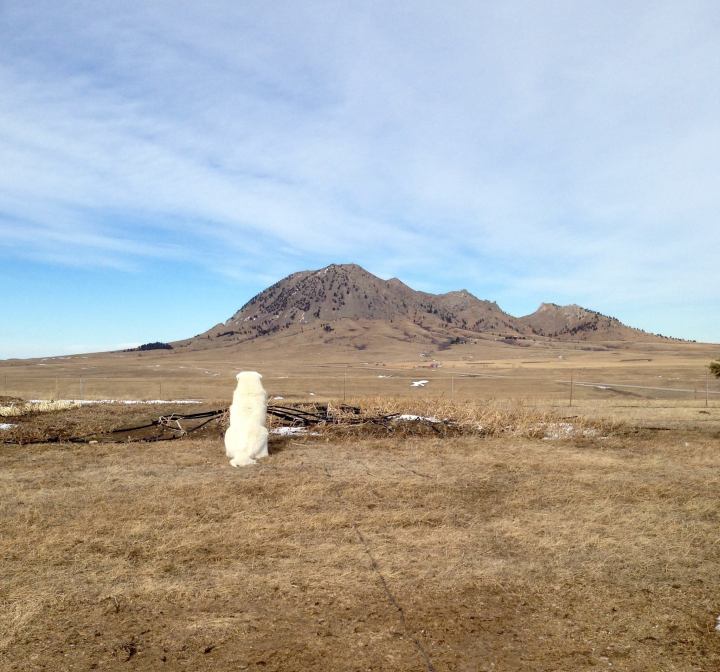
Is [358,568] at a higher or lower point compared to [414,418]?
lower

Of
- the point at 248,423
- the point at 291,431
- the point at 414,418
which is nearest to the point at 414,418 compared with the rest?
the point at 414,418

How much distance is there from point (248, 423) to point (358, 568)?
6.74 metres

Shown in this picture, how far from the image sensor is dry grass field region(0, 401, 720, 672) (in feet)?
15.1

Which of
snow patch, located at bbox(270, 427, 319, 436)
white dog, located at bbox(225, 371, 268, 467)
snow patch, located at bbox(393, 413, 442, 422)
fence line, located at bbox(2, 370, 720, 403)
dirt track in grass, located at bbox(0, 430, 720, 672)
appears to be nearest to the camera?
dirt track in grass, located at bbox(0, 430, 720, 672)

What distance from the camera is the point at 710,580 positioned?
596 cm

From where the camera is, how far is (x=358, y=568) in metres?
6.25

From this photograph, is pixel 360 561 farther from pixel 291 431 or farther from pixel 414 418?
pixel 414 418

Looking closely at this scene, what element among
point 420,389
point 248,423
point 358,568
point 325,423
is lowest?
point 358,568

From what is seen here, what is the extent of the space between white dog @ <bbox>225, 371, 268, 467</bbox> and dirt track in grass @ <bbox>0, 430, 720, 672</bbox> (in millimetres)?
1045

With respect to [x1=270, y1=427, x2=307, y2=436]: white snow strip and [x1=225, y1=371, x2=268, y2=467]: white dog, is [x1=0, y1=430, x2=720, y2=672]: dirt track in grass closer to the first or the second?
[x1=225, y1=371, x2=268, y2=467]: white dog

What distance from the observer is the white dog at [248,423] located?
1223cm

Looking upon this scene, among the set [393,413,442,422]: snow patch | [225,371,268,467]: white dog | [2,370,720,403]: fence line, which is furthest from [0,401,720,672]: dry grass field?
[2,370,720,403]: fence line

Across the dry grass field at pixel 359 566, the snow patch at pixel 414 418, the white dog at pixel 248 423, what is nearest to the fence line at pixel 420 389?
the snow patch at pixel 414 418

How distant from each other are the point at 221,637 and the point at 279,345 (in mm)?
158753
